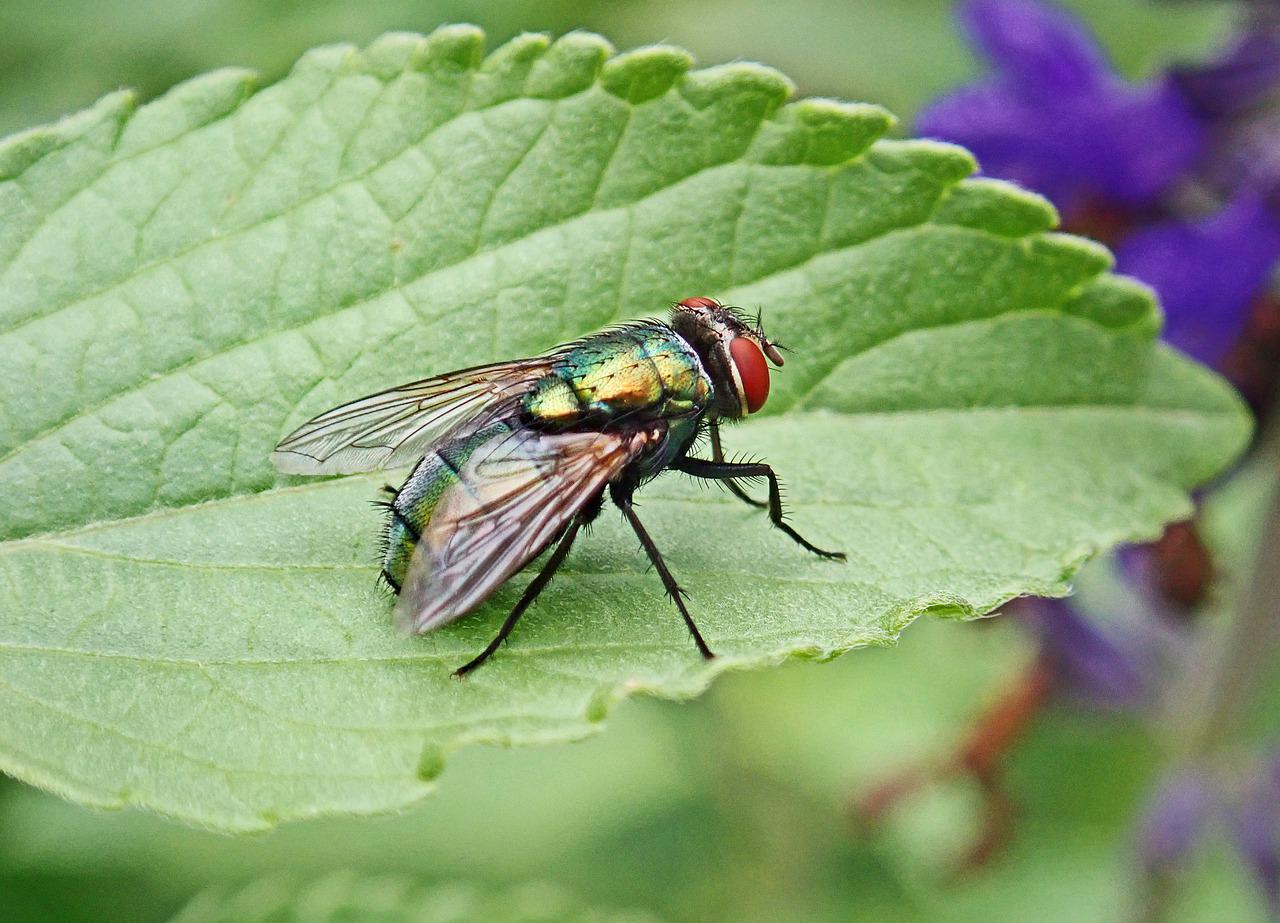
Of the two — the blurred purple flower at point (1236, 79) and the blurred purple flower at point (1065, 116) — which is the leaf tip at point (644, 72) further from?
the blurred purple flower at point (1236, 79)

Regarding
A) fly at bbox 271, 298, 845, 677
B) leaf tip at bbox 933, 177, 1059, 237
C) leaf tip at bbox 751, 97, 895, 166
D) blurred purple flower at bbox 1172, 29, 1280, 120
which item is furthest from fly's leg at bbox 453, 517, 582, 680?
blurred purple flower at bbox 1172, 29, 1280, 120

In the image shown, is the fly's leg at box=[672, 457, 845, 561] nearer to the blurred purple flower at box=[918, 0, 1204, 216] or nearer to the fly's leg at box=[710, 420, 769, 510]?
the fly's leg at box=[710, 420, 769, 510]

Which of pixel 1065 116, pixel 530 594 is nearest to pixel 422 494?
pixel 530 594

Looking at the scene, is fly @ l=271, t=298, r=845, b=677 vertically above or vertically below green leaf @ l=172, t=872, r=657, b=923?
above

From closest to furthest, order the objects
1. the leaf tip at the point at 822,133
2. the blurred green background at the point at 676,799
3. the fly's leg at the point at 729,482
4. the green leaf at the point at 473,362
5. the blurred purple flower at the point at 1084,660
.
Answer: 1. the green leaf at the point at 473,362
2. the leaf tip at the point at 822,133
3. the fly's leg at the point at 729,482
4. the blurred purple flower at the point at 1084,660
5. the blurred green background at the point at 676,799

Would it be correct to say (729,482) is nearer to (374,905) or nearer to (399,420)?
(399,420)

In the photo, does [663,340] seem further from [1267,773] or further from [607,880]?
[607,880]

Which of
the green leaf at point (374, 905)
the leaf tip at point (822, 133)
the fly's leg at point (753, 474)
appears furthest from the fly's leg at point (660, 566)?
the green leaf at point (374, 905)
